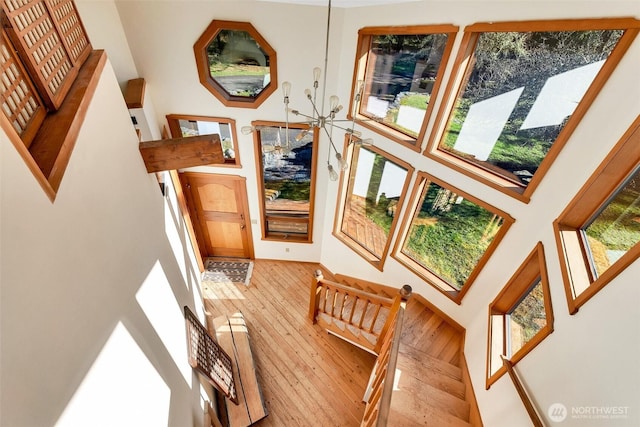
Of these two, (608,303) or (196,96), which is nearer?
(608,303)

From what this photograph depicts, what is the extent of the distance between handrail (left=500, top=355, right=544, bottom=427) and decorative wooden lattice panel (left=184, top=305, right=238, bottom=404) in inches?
113

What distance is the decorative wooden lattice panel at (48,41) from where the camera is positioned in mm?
1190

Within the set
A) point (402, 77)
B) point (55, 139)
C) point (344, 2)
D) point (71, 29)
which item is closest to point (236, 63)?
point (344, 2)

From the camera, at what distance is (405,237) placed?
4102 millimetres

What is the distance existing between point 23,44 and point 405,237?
387 centimetres

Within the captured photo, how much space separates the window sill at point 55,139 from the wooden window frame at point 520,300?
305 centimetres

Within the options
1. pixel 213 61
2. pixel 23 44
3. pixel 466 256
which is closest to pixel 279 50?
pixel 213 61

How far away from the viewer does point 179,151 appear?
254 cm

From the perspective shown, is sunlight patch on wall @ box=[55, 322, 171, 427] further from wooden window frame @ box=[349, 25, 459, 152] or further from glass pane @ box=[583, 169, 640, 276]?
glass pane @ box=[583, 169, 640, 276]

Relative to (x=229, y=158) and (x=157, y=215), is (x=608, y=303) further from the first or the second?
(x=229, y=158)

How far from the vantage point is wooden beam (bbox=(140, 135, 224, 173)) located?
249cm

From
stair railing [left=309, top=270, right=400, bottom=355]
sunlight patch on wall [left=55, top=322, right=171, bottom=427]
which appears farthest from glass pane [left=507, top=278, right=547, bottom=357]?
sunlight patch on wall [left=55, top=322, right=171, bottom=427]

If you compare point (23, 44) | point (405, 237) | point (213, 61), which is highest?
point (23, 44)

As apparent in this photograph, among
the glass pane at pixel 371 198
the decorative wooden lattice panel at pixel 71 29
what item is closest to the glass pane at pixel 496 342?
the glass pane at pixel 371 198
